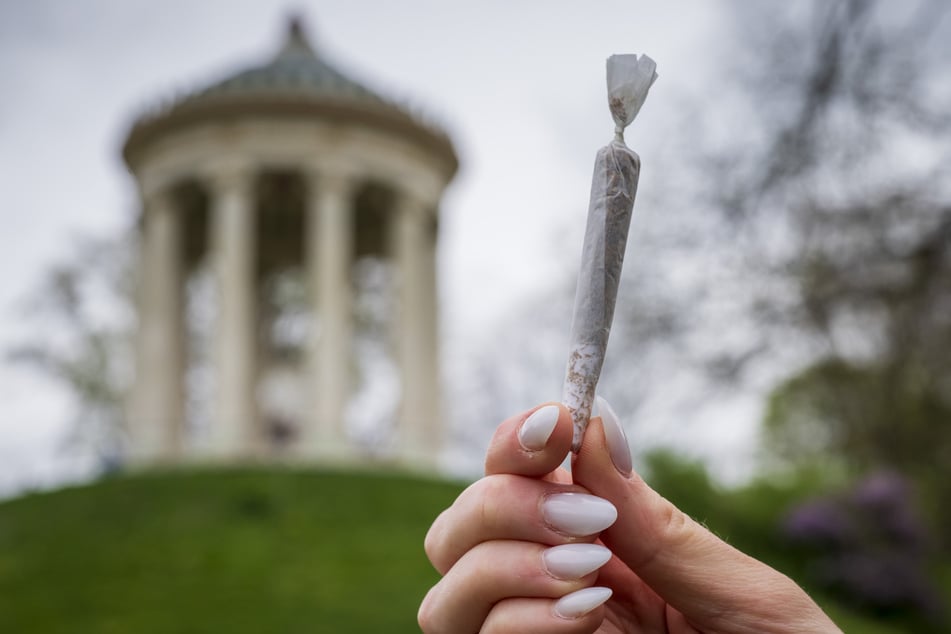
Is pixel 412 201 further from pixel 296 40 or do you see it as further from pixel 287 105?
pixel 296 40

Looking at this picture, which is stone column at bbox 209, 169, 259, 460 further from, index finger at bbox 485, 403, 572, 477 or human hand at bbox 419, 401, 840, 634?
index finger at bbox 485, 403, 572, 477

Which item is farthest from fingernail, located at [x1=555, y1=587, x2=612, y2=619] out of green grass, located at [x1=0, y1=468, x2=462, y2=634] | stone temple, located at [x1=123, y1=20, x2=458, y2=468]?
stone temple, located at [x1=123, y1=20, x2=458, y2=468]

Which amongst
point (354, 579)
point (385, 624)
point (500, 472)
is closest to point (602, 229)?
point (500, 472)

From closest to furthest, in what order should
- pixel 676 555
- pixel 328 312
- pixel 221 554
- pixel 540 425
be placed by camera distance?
pixel 540 425
pixel 676 555
pixel 221 554
pixel 328 312

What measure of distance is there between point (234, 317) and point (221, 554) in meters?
10.1

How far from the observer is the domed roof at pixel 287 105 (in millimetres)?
24234

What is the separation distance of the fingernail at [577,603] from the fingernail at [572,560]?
1.2 inches

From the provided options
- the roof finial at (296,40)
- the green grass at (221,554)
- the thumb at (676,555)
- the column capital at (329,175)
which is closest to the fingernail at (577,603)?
the thumb at (676,555)

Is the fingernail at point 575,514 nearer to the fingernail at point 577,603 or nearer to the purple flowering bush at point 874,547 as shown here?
the fingernail at point 577,603

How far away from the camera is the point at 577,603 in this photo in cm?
151

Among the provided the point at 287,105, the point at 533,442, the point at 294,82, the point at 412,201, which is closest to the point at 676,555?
the point at 533,442

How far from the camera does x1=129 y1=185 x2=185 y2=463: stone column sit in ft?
82.0

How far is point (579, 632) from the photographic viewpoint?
152 centimetres

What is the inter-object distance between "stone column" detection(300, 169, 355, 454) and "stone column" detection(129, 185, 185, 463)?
386 cm
